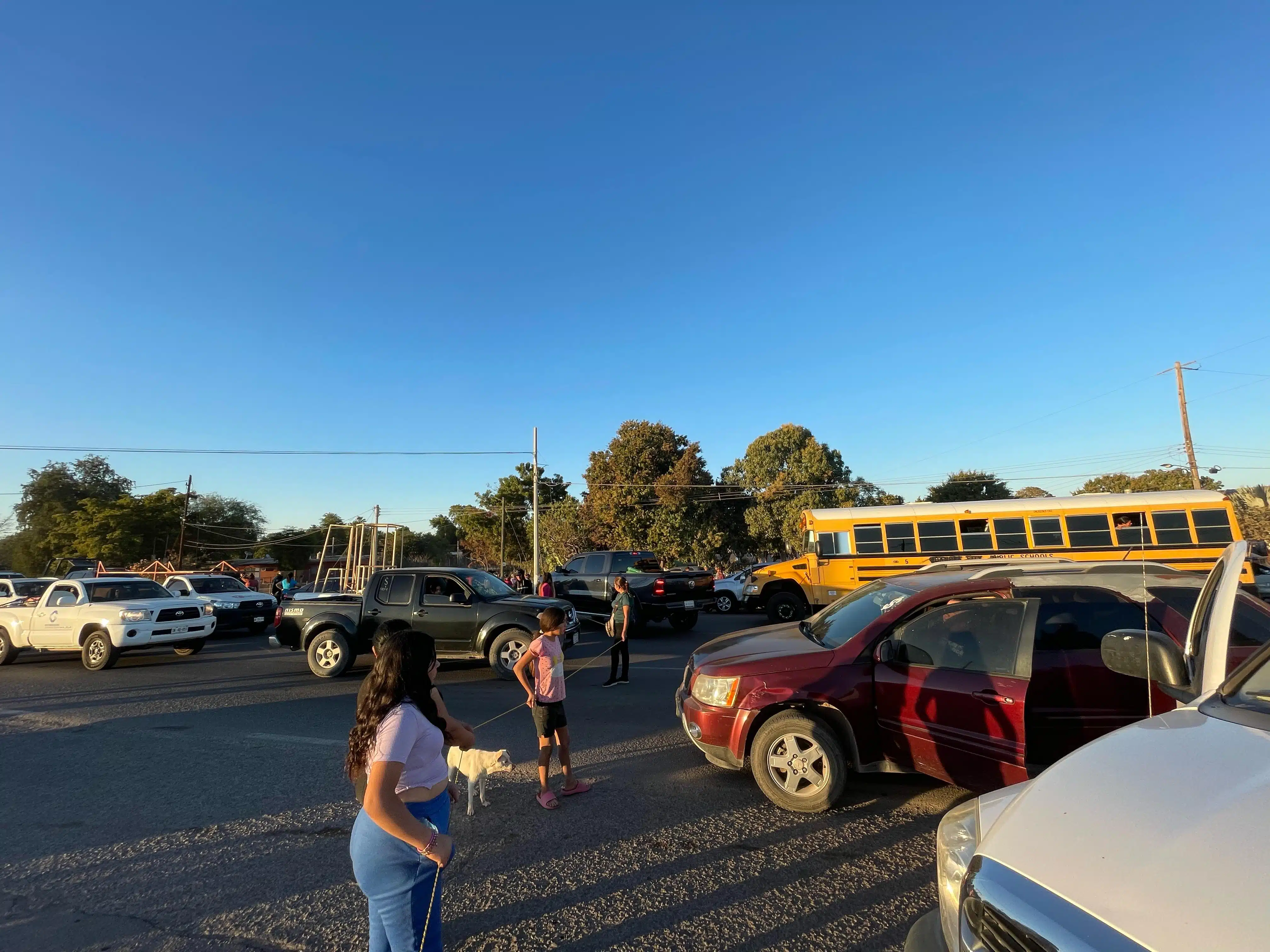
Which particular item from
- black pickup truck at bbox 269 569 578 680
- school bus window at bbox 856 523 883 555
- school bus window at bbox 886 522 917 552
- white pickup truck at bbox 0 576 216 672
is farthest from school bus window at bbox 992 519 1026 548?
white pickup truck at bbox 0 576 216 672

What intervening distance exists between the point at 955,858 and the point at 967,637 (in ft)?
9.11

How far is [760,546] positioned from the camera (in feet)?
142

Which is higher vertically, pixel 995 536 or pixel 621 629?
pixel 995 536

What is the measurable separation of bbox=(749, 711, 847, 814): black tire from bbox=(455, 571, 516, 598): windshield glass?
654 cm

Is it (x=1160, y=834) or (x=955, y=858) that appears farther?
(x=955, y=858)

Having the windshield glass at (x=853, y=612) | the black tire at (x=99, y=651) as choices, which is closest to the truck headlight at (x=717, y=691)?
the windshield glass at (x=853, y=612)

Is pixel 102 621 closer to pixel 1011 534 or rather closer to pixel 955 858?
pixel 955 858

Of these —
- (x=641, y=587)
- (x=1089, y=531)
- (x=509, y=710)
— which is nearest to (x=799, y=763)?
(x=509, y=710)

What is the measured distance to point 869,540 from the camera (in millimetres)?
16078

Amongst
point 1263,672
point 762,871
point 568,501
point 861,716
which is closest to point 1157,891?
point 1263,672

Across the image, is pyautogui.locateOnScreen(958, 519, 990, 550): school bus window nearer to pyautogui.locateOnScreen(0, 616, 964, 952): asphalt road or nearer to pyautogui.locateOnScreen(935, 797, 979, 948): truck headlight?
pyautogui.locateOnScreen(0, 616, 964, 952): asphalt road

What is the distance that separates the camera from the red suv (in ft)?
14.1

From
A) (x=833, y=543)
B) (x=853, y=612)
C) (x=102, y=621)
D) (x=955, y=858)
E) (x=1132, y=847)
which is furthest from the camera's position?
(x=833, y=543)

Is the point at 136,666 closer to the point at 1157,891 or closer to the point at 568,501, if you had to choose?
the point at 1157,891
